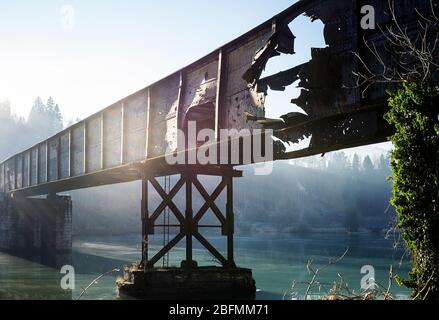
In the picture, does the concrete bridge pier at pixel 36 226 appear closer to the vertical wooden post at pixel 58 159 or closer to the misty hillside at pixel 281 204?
the vertical wooden post at pixel 58 159

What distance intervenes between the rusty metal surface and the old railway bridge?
0.02 meters

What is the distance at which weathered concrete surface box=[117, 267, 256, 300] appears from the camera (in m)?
13.6

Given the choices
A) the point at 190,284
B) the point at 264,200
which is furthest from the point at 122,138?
the point at 264,200

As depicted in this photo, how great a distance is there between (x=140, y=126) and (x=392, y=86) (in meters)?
9.57

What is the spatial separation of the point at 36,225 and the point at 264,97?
1281 inches

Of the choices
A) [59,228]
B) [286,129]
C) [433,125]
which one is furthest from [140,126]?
[59,228]

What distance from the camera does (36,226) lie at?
36.9 metres

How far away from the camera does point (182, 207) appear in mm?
86938

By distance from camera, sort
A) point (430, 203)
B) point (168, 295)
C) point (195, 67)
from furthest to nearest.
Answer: point (168, 295) < point (195, 67) < point (430, 203)

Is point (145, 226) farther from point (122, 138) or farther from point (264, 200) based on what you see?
point (264, 200)

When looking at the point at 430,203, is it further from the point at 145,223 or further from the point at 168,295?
the point at 145,223

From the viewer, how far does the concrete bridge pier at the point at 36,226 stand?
35.4 meters

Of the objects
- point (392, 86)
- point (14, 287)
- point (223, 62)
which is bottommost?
point (14, 287)

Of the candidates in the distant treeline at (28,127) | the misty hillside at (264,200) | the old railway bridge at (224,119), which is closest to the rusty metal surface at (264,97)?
the old railway bridge at (224,119)
